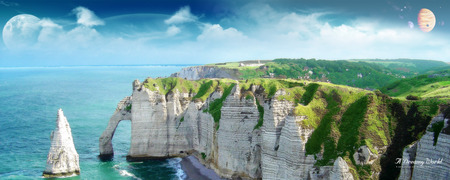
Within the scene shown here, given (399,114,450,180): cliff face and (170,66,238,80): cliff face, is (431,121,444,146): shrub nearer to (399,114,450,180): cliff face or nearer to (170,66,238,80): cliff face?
(399,114,450,180): cliff face

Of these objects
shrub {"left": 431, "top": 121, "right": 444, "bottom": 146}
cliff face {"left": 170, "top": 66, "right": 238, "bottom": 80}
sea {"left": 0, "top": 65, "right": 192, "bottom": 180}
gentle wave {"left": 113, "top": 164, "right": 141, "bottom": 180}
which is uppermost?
cliff face {"left": 170, "top": 66, "right": 238, "bottom": 80}

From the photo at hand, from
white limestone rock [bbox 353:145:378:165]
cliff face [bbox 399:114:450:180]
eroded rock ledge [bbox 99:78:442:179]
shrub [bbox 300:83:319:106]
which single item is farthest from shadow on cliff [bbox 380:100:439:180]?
shrub [bbox 300:83:319:106]

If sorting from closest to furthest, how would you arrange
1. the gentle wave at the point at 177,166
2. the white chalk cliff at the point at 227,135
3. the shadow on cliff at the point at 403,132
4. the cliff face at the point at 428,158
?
the cliff face at the point at 428,158 < the shadow on cliff at the point at 403,132 < the white chalk cliff at the point at 227,135 < the gentle wave at the point at 177,166

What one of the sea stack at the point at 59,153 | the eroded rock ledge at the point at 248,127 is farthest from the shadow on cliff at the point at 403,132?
the sea stack at the point at 59,153

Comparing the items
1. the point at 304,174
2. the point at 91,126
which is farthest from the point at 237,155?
the point at 91,126

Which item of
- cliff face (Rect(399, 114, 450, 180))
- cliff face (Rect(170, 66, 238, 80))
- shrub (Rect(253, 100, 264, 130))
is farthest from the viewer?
cliff face (Rect(170, 66, 238, 80))

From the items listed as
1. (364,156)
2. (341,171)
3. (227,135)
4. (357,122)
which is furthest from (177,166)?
(364,156)

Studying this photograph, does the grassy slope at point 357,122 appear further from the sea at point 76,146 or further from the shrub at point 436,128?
the sea at point 76,146

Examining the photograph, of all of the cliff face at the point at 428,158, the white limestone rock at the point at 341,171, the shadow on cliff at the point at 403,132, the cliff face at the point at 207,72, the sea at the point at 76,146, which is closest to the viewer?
the cliff face at the point at 428,158
